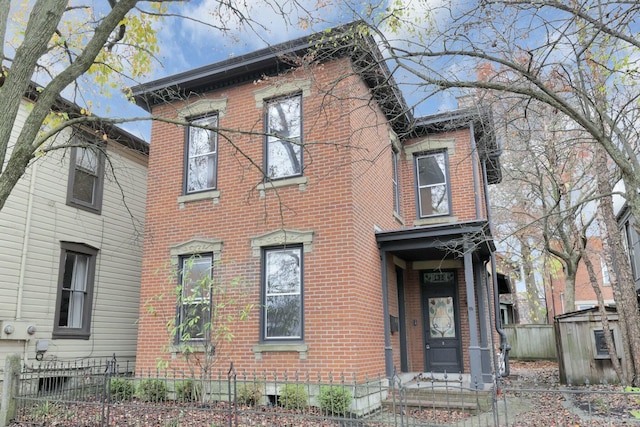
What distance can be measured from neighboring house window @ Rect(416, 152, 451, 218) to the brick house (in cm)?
14

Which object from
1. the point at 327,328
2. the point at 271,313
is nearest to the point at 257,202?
the point at 271,313

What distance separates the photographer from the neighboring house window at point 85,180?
1314 centimetres

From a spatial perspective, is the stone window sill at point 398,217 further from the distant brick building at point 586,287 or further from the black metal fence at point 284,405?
the distant brick building at point 586,287

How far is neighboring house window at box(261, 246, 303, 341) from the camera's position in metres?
9.95

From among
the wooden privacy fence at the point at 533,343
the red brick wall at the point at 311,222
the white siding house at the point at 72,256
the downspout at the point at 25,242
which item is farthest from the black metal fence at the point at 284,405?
the wooden privacy fence at the point at 533,343

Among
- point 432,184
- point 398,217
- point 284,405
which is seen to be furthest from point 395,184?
point 284,405

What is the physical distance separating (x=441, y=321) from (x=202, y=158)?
7050 mm

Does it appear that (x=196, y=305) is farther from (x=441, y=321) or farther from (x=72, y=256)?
(x=441, y=321)

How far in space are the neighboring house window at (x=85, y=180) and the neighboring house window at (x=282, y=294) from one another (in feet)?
19.4

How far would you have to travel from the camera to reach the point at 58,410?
8.66m

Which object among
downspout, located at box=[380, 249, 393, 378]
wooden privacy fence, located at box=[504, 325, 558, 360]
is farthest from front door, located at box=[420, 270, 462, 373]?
wooden privacy fence, located at box=[504, 325, 558, 360]

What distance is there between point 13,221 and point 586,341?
1363cm

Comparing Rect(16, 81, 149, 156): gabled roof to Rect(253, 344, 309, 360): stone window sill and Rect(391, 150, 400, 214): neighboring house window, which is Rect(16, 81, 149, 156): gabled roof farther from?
Rect(391, 150, 400, 214): neighboring house window

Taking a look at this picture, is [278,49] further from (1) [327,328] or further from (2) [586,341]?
(2) [586,341]
